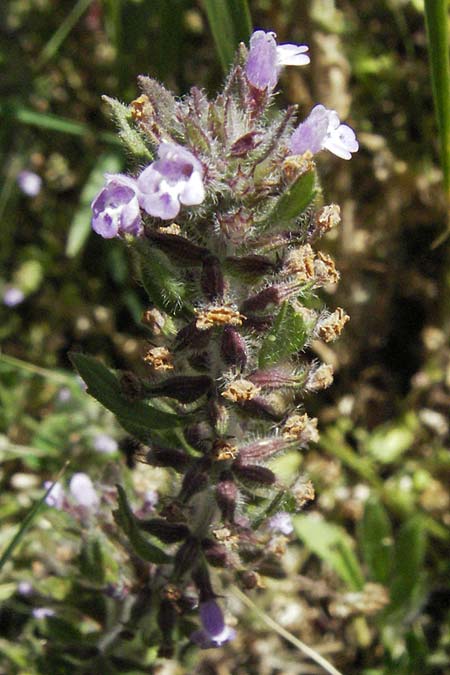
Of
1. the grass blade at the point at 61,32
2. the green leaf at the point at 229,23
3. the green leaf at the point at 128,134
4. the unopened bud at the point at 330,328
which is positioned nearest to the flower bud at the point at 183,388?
the unopened bud at the point at 330,328

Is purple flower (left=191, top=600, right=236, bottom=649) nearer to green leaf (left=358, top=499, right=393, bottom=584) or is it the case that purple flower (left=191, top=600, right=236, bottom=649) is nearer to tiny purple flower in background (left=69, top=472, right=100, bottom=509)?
tiny purple flower in background (left=69, top=472, right=100, bottom=509)

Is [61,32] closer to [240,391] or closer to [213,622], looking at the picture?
[240,391]

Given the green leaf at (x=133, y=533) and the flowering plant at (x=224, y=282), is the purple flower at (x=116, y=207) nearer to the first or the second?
the flowering plant at (x=224, y=282)

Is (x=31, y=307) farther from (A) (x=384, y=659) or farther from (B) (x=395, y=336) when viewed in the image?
(A) (x=384, y=659)

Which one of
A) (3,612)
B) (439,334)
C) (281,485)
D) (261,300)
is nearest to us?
(261,300)

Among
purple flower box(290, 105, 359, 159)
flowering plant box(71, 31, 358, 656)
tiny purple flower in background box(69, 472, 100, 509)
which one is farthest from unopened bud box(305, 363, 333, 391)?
tiny purple flower in background box(69, 472, 100, 509)

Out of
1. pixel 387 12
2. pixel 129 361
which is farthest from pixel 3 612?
pixel 387 12
